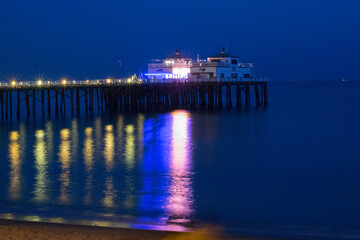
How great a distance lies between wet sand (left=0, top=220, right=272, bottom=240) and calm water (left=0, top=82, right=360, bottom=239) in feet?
3.53

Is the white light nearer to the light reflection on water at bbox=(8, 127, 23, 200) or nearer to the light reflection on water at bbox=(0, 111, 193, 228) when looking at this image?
the light reflection on water at bbox=(0, 111, 193, 228)

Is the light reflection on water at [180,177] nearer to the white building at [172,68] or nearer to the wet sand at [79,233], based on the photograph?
the wet sand at [79,233]

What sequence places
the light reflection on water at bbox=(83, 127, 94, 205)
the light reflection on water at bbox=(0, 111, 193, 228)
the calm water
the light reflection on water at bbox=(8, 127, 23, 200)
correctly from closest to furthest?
the calm water → the light reflection on water at bbox=(0, 111, 193, 228) → the light reflection on water at bbox=(83, 127, 94, 205) → the light reflection on water at bbox=(8, 127, 23, 200)

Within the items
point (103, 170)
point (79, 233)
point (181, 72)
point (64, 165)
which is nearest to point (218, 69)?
point (181, 72)

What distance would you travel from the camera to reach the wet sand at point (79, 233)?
11352mm

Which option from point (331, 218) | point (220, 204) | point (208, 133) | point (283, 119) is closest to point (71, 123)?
point (208, 133)

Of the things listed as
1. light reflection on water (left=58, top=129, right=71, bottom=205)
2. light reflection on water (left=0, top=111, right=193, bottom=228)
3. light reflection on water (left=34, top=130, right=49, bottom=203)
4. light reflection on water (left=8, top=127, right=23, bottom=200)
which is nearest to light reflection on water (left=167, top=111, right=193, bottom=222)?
light reflection on water (left=0, top=111, right=193, bottom=228)

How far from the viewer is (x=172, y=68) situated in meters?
62.5

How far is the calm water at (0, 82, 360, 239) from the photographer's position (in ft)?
47.8

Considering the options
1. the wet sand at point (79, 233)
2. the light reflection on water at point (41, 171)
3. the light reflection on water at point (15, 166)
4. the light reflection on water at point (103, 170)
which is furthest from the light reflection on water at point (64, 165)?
the wet sand at point (79, 233)

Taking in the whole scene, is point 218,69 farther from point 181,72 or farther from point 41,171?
point 41,171

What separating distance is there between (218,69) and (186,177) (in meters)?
38.9

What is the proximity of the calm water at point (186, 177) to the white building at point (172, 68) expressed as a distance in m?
25.3

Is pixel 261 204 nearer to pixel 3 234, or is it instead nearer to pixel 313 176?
pixel 313 176
